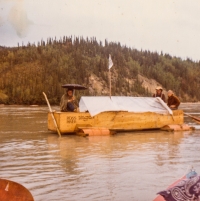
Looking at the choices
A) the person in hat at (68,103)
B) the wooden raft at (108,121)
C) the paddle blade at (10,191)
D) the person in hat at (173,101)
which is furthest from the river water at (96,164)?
the person in hat at (173,101)

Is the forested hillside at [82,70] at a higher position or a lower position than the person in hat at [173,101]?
higher

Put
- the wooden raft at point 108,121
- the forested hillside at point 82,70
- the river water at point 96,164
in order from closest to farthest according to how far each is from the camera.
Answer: the river water at point 96,164 < the wooden raft at point 108,121 < the forested hillside at point 82,70

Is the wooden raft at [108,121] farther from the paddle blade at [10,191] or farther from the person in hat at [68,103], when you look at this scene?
the paddle blade at [10,191]

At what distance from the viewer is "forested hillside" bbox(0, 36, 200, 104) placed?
3733 inches

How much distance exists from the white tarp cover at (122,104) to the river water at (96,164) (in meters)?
1.21

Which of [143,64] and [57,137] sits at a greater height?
[143,64]

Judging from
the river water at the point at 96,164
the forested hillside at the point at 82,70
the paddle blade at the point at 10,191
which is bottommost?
the river water at the point at 96,164

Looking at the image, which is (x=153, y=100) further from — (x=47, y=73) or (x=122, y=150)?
(x=47, y=73)

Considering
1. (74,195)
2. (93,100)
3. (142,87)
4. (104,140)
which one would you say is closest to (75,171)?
(74,195)

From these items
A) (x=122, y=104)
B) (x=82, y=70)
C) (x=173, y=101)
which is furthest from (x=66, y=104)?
(x=82, y=70)

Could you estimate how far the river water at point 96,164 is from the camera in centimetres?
626

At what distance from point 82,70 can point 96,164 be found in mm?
102583

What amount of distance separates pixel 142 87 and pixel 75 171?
4165 inches

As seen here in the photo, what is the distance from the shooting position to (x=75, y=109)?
1424 cm
